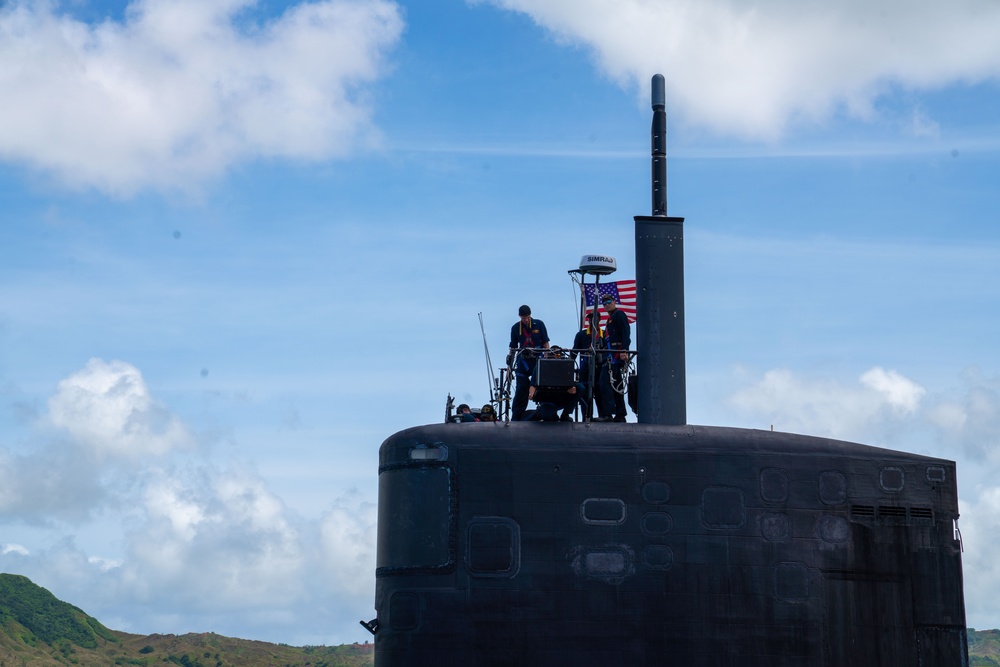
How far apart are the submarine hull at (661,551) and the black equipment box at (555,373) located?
0.63 m

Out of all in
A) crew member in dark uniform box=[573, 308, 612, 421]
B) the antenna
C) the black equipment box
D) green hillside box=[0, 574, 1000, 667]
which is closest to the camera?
the black equipment box

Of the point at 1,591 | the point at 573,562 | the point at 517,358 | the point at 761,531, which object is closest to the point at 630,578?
the point at 573,562

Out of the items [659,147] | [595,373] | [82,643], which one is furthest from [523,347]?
[82,643]

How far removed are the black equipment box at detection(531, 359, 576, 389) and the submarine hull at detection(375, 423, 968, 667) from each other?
628 mm

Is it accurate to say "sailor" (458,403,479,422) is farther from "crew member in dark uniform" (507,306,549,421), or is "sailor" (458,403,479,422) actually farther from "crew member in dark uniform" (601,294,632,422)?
"crew member in dark uniform" (601,294,632,422)

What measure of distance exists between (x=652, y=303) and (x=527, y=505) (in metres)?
4.09

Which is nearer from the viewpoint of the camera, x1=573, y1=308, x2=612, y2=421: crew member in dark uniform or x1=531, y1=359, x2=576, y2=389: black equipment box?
x1=531, y1=359, x2=576, y2=389: black equipment box

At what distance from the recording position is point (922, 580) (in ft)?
48.5

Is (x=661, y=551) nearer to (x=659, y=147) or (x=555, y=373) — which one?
(x=555, y=373)

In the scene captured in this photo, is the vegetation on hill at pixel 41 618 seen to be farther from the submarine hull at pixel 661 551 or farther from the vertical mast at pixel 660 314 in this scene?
the submarine hull at pixel 661 551

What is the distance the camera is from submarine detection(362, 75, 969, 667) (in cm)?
1427

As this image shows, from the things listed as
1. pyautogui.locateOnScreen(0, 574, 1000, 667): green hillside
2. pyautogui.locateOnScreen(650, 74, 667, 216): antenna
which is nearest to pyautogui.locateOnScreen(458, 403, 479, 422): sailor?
pyautogui.locateOnScreen(650, 74, 667, 216): antenna

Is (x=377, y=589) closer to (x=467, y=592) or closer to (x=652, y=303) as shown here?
(x=467, y=592)

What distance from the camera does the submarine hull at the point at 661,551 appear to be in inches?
562
